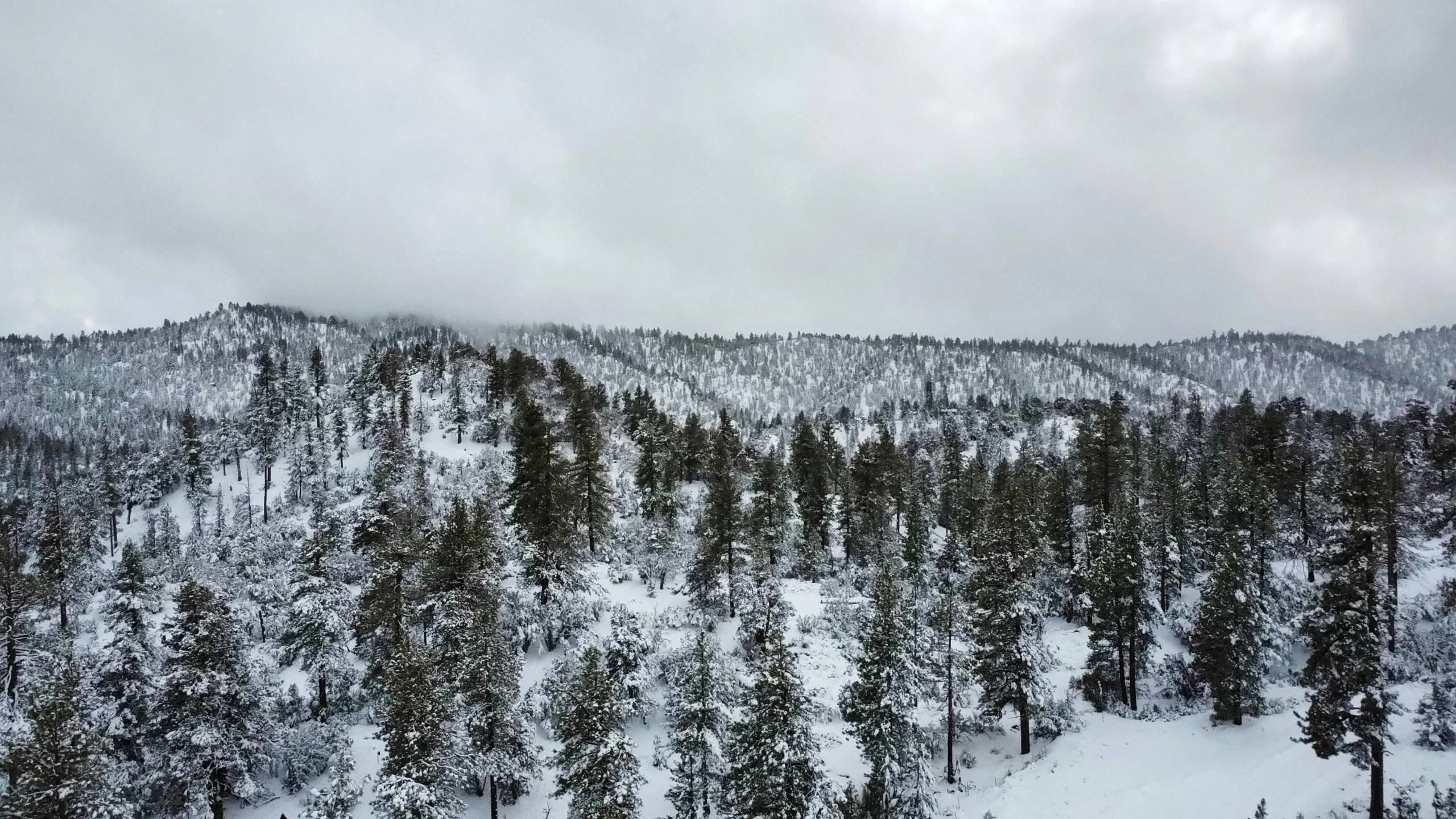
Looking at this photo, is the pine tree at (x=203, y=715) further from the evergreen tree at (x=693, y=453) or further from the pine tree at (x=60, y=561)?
the evergreen tree at (x=693, y=453)

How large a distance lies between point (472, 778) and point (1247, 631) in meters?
39.5

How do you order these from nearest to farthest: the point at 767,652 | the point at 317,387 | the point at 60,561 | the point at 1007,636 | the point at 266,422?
the point at 767,652 < the point at 1007,636 < the point at 60,561 < the point at 266,422 < the point at 317,387

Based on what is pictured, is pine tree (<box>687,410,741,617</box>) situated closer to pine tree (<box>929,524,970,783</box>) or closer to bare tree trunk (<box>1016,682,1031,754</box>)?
pine tree (<box>929,524,970,783</box>)

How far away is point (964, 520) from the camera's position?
59.8 meters

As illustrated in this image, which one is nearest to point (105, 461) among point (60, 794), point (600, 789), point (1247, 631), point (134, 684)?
point (134, 684)

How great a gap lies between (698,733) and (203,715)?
20760 millimetres

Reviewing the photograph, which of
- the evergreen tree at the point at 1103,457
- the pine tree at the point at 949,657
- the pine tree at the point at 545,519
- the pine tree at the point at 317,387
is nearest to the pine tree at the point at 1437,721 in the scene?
the pine tree at the point at 949,657

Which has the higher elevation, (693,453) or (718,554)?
(693,453)

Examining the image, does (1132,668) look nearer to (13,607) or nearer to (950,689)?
(950,689)

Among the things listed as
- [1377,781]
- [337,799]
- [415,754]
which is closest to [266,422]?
[337,799]

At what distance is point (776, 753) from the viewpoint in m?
21.0

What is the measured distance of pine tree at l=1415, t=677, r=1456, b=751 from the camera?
25.0 meters

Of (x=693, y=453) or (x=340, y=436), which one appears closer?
(x=693, y=453)

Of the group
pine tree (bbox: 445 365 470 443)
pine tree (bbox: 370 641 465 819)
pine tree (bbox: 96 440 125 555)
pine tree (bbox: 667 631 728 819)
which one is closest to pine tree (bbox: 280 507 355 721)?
pine tree (bbox: 370 641 465 819)
